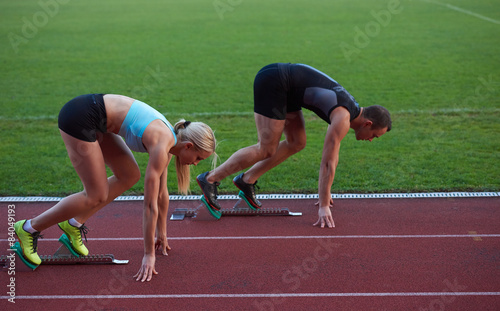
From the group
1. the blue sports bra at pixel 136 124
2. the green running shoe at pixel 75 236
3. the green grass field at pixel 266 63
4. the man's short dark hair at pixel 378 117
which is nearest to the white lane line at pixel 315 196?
the green grass field at pixel 266 63

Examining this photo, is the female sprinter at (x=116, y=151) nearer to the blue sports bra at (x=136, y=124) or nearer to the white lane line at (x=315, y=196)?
the blue sports bra at (x=136, y=124)

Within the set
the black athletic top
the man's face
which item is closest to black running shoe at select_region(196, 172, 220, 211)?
the black athletic top

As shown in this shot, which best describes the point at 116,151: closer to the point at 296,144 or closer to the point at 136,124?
the point at 136,124

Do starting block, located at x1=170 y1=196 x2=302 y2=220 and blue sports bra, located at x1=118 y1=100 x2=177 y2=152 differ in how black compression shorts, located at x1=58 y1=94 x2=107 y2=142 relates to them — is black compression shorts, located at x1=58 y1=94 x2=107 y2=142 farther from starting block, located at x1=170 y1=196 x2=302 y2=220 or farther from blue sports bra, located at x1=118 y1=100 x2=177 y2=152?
starting block, located at x1=170 y1=196 x2=302 y2=220

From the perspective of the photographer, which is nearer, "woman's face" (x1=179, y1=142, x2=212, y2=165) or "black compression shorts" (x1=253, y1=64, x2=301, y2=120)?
"woman's face" (x1=179, y1=142, x2=212, y2=165)

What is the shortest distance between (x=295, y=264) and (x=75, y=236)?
1.93 meters

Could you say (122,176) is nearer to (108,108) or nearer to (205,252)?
(108,108)

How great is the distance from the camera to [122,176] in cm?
490

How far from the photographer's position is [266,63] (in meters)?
14.6

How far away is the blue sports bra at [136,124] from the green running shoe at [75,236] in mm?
971

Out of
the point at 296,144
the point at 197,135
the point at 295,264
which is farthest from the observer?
the point at 296,144

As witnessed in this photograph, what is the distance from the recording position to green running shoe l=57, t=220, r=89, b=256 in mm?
4906

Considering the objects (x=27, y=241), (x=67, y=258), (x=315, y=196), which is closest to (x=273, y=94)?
(x=315, y=196)

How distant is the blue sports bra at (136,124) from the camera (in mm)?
4434
